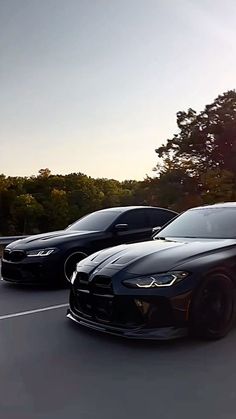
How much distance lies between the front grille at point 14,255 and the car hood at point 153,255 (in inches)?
100

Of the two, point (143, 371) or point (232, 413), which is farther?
point (143, 371)

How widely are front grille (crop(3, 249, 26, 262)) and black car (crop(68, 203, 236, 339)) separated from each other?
256 centimetres

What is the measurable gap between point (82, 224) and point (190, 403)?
223 inches

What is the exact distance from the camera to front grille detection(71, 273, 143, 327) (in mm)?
4027

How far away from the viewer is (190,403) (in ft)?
9.52

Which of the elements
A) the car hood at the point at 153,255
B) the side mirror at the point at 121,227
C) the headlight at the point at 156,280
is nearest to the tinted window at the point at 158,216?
the side mirror at the point at 121,227

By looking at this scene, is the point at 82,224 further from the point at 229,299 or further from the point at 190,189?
the point at 190,189

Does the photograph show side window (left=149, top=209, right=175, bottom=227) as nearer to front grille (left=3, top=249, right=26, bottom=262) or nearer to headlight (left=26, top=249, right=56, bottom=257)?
headlight (left=26, top=249, right=56, bottom=257)

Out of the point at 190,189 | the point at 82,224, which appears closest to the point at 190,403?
the point at 82,224

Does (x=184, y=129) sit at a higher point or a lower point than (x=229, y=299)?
higher

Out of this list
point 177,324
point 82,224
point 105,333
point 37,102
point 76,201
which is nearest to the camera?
point 177,324

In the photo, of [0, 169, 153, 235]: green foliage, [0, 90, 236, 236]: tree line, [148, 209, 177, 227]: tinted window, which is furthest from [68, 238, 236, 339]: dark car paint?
[0, 169, 153, 235]: green foliage

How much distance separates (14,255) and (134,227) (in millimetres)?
2320

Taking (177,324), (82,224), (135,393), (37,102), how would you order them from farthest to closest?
1. (37,102)
2. (82,224)
3. (177,324)
4. (135,393)
